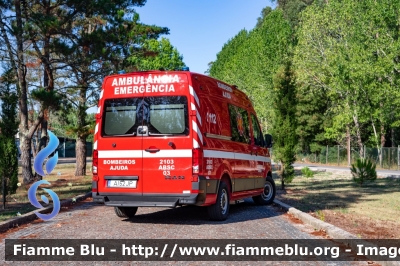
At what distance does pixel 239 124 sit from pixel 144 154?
298 centimetres

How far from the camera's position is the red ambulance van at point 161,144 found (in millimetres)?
8977

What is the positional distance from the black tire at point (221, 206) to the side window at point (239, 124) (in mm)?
1306

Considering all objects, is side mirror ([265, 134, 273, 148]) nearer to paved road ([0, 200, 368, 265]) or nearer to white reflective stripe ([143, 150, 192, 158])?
paved road ([0, 200, 368, 265])

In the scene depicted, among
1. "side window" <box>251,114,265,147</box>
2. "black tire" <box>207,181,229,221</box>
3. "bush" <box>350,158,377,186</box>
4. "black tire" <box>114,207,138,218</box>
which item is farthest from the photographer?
"bush" <box>350,158,377,186</box>

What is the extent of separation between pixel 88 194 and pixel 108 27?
9.28m

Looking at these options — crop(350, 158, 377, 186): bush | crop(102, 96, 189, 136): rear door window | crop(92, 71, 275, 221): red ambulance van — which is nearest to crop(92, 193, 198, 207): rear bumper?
crop(92, 71, 275, 221): red ambulance van

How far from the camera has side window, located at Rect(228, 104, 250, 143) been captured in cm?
1088

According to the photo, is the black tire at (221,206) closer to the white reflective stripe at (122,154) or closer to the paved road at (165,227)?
the paved road at (165,227)

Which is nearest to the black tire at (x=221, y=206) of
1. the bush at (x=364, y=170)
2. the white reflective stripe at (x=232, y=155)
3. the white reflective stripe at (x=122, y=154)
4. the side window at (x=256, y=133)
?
the white reflective stripe at (x=232, y=155)

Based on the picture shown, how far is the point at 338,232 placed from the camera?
7.93 meters

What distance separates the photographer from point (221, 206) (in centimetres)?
989

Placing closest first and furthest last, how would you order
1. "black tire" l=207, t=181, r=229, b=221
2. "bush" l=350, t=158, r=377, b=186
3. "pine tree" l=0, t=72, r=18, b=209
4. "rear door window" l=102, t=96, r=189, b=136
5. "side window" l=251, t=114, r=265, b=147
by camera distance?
"rear door window" l=102, t=96, r=189, b=136, "black tire" l=207, t=181, r=229, b=221, "side window" l=251, t=114, r=265, b=147, "pine tree" l=0, t=72, r=18, b=209, "bush" l=350, t=158, r=377, b=186

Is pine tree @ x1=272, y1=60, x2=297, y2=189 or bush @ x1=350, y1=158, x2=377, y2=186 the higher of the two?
pine tree @ x1=272, y1=60, x2=297, y2=189

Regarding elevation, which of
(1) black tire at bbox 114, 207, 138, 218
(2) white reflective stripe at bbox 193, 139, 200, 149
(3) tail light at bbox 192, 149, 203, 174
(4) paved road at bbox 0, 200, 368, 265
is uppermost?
(2) white reflective stripe at bbox 193, 139, 200, 149
